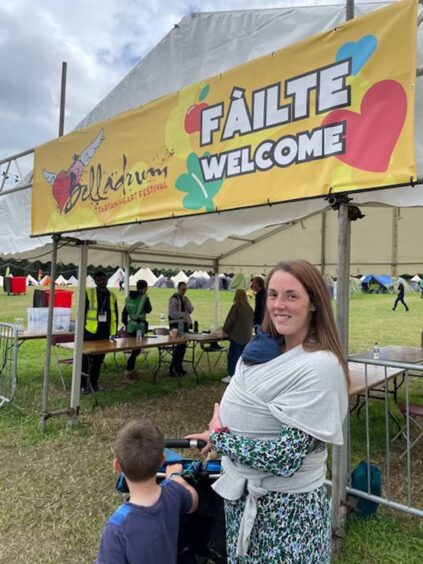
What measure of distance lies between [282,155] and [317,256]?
18.3 feet

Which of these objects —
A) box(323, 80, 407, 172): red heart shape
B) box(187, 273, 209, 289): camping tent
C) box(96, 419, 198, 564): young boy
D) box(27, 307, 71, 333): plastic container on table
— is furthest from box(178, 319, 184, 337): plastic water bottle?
box(187, 273, 209, 289): camping tent

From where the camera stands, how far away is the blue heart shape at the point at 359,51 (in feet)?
7.43

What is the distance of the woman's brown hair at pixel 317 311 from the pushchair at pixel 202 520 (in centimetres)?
70

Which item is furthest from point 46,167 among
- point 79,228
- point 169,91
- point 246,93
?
point 246,93

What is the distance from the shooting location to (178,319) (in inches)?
327

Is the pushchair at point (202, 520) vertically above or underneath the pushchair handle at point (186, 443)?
underneath

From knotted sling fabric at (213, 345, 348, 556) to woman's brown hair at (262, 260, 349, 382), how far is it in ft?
0.17

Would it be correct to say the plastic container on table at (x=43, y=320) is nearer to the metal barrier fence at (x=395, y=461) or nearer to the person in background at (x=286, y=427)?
the metal barrier fence at (x=395, y=461)

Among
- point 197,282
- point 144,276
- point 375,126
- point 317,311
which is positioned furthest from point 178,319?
point 197,282

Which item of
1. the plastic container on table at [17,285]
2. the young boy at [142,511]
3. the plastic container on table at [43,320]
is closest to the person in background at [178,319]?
the plastic container on table at [43,320]

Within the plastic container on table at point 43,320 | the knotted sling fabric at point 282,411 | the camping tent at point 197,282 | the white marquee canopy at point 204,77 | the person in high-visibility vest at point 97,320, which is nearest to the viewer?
the knotted sling fabric at point 282,411

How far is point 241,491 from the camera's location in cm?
146

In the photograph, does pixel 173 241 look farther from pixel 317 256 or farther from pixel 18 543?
pixel 317 256

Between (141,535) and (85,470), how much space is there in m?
2.78
